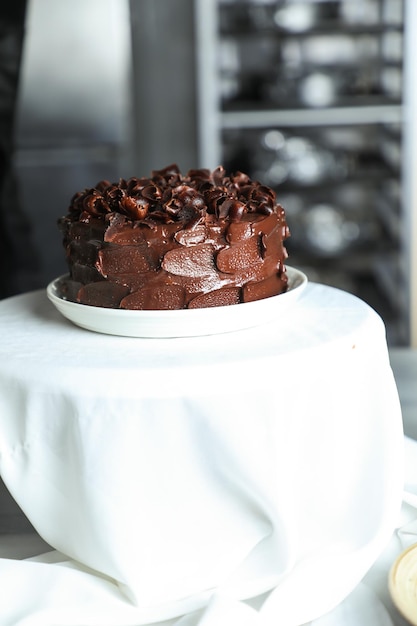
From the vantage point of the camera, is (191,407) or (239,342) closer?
(191,407)

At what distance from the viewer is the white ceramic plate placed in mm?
1217

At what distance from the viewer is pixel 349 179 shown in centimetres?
395

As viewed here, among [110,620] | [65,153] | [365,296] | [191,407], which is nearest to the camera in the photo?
[191,407]

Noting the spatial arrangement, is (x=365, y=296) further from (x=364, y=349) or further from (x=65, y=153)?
(x=364, y=349)

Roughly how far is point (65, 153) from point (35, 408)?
2.83m

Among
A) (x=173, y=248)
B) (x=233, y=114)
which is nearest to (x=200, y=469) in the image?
(x=173, y=248)

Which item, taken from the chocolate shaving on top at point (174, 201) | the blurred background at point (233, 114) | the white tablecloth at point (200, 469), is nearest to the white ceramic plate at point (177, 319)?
the white tablecloth at point (200, 469)

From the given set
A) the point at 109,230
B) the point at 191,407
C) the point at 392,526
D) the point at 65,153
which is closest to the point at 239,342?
the point at 191,407

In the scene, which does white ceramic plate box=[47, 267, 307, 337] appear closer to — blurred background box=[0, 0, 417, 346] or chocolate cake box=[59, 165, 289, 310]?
chocolate cake box=[59, 165, 289, 310]

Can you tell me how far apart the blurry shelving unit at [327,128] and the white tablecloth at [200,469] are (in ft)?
8.35

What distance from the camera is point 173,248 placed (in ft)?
4.13

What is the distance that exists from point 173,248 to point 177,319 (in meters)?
0.12

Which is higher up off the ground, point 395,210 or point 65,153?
point 65,153

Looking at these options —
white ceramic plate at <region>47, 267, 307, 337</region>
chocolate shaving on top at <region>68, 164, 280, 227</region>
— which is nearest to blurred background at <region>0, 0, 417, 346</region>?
chocolate shaving on top at <region>68, 164, 280, 227</region>
